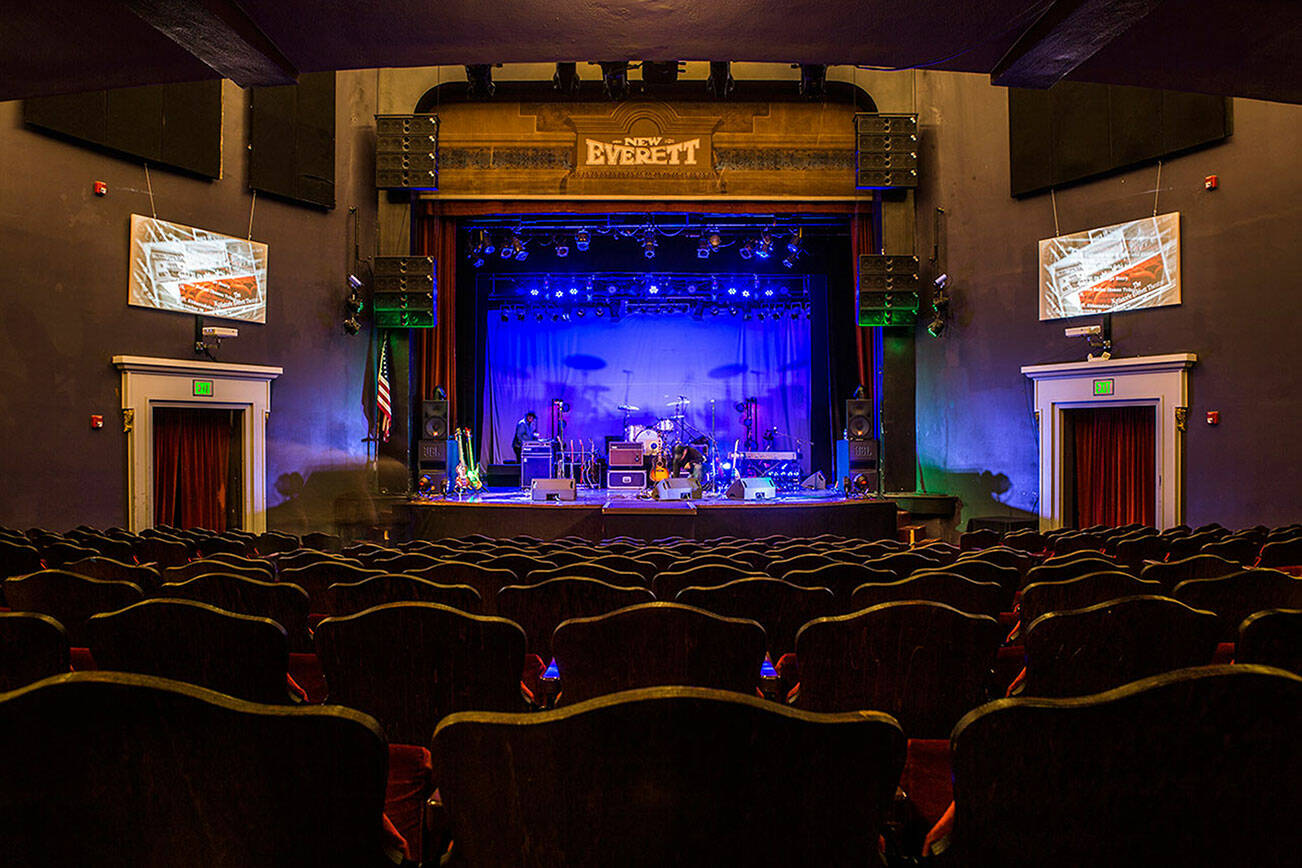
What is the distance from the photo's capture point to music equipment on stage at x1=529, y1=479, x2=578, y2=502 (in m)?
11.6

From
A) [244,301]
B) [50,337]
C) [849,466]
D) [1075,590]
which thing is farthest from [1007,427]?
[50,337]

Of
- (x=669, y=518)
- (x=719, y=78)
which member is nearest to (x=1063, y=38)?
(x=719, y=78)

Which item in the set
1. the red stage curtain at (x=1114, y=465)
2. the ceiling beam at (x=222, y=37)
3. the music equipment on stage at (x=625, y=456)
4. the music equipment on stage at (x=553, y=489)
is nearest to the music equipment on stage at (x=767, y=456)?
the music equipment on stage at (x=625, y=456)

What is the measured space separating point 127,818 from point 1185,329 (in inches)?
449

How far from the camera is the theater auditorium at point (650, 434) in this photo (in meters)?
1.16

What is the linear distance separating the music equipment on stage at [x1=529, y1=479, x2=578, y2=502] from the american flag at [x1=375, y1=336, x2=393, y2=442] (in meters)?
2.63

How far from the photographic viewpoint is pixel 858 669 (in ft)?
7.04

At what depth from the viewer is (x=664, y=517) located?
34.2 feet

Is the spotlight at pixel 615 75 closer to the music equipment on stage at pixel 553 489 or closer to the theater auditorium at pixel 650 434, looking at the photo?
the theater auditorium at pixel 650 434

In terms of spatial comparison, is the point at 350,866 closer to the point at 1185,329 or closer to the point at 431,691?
the point at 431,691

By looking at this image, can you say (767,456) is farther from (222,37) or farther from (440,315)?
(222,37)

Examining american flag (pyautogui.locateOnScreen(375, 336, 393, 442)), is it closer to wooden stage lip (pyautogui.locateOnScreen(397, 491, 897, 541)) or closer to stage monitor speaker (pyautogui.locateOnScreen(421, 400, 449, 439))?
stage monitor speaker (pyautogui.locateOnScreen(421, 400, 449, 439))

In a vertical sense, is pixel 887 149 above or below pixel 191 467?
above

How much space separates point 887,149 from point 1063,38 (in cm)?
786
